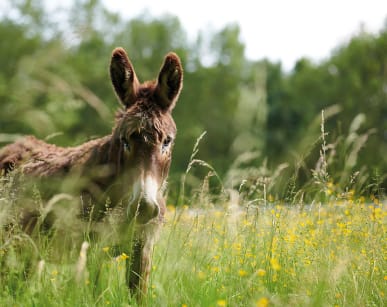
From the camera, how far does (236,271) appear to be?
3545 mm

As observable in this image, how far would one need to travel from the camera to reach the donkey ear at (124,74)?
4598mm

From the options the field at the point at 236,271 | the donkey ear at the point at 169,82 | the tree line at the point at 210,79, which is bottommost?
the field at the point at 236,271

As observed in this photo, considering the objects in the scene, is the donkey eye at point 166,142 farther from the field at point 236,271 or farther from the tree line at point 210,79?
the tree line at point 210,79

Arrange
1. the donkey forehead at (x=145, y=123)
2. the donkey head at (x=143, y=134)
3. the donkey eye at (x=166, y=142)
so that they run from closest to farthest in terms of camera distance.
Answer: the donkey head at (x=143, y=134) → the donkey forehead at (x=145, y=123) → the donkey eye at (x=166, y=142)

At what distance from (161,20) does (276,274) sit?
1253 inches

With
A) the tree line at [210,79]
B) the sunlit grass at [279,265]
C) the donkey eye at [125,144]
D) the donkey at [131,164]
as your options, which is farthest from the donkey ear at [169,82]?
the tree line at [210,79]

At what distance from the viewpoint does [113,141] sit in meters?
4.34

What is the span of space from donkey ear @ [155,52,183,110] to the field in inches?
51.2

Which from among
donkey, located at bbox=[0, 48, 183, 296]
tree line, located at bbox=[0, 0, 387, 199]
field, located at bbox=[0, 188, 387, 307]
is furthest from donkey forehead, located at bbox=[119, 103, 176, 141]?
tree line, located at bbox=[0, 0, 387, 199]

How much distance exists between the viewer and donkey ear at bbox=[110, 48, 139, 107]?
460 cm

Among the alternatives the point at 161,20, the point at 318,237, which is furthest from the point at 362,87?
the point at 318,237

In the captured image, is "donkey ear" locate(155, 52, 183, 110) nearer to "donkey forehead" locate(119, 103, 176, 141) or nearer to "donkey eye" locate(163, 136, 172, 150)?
"donkey forehead" locate(119, 103, 176, 141)

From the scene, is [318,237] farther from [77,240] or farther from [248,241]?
[77,240]

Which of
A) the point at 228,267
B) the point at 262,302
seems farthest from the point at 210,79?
the point at 262,302
